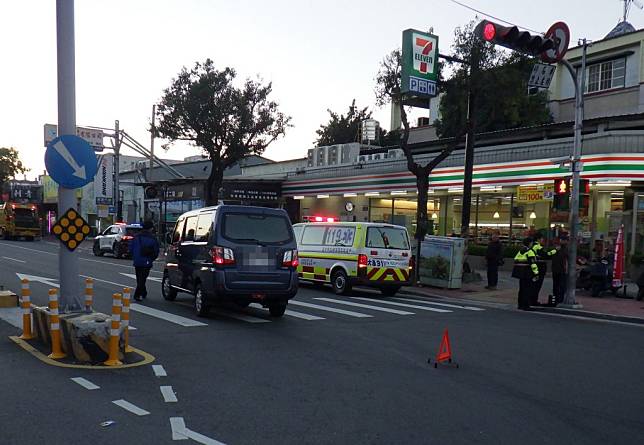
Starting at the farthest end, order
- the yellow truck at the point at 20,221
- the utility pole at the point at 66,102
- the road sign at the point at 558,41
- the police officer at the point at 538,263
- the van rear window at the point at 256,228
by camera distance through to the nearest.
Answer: the yellow truck at the point at 20,221, the police officer at the point at 538,263, the road sign at the point at 558,41, the van rear window at the point at 256,228, the utility pole at the point at 66,102

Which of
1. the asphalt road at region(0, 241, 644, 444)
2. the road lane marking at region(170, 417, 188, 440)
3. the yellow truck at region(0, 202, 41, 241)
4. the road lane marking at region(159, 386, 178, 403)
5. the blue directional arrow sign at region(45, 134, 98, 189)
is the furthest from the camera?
the yellow truck at region(0, 202, 41, 241)

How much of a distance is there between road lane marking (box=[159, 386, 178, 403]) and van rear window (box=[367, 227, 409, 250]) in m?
9.89

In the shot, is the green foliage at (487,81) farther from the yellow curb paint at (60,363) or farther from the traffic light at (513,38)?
the yellow curb paint at (60,363)

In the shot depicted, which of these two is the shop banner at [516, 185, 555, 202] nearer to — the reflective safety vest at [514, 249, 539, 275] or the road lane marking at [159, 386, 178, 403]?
the reflective safety vest at [514, 249, 539, 275]

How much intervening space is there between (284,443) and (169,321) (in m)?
6.12

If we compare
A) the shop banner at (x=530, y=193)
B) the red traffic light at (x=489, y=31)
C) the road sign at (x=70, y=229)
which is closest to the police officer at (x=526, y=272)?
the red traffic light at (x=489, y=31)

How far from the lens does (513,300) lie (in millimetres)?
15922

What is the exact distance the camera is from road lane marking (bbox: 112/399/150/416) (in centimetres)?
543

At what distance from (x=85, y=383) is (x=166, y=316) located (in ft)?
15.3

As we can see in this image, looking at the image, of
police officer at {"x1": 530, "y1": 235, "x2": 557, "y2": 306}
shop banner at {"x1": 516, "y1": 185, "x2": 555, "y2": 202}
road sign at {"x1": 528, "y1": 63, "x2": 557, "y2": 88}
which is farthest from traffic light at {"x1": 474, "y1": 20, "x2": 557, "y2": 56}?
shop banner at {"x1": 516, "y1": 185, "x2": 555, "y2": 202}

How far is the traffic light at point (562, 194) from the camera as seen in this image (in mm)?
14039

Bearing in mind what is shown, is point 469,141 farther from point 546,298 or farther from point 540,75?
point 540,75

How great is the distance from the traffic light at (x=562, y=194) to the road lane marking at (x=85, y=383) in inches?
452

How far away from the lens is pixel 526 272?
Result: 14125 mm
